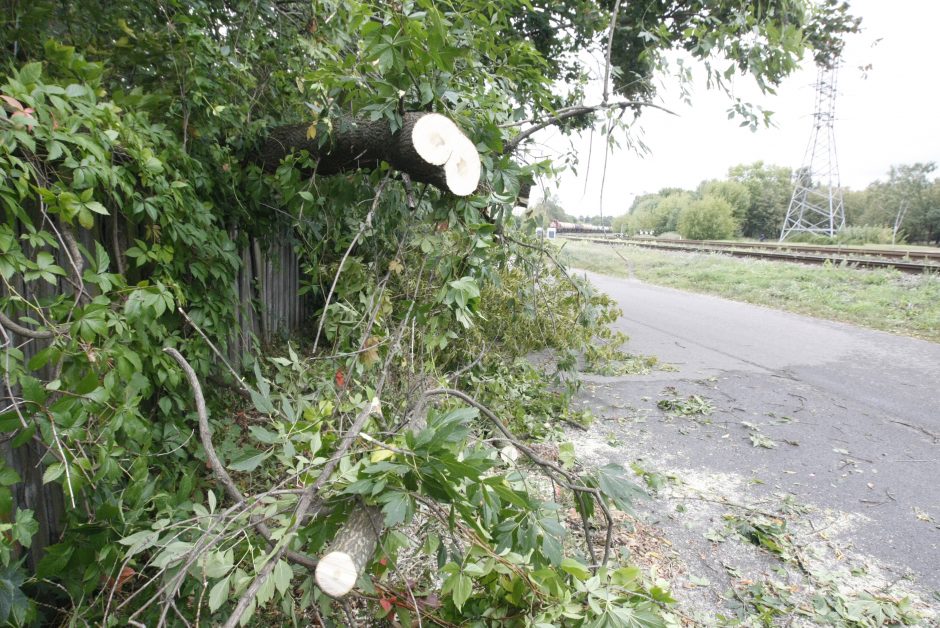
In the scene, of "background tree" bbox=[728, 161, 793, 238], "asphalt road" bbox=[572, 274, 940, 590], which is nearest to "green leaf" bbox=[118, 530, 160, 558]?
"asphalt road" bbox=[572, 274, 940, 590]

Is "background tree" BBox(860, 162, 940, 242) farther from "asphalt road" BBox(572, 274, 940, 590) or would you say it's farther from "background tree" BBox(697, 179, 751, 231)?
"asphalt road" BBox(572, 274, 940, 590)

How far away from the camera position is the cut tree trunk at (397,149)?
A: 2.11m

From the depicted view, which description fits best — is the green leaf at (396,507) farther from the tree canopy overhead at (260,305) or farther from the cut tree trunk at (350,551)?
the cut tree trunk at (350,551)

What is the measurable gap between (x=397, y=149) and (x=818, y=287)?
1270cm

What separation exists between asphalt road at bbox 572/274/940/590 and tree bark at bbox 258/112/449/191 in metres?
2.59

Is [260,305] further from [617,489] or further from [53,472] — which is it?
[617,489]

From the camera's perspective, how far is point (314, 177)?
110 inches

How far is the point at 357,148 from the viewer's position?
2.66 m

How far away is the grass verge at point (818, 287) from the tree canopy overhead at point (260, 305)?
5.89ft

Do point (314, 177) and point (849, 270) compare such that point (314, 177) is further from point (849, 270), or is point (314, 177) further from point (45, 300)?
point (849, 270)

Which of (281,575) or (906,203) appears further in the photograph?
(906,203)

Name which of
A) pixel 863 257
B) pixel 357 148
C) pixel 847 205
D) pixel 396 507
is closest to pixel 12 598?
pixel 396 507

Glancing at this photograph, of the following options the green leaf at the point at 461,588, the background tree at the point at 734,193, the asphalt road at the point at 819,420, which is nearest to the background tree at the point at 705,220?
the background tree at the point at 734,193

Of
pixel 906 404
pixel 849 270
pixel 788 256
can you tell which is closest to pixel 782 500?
pixel 906 404
